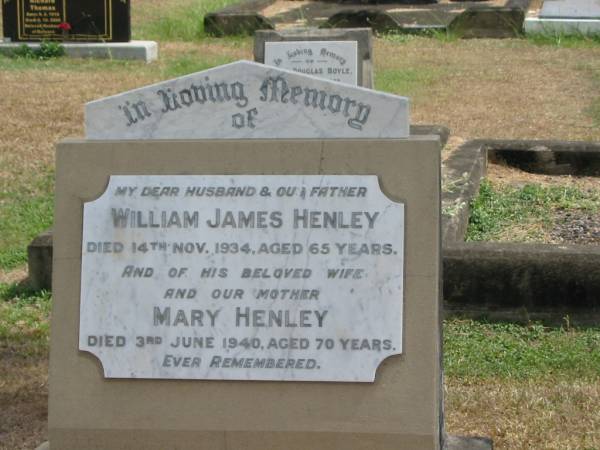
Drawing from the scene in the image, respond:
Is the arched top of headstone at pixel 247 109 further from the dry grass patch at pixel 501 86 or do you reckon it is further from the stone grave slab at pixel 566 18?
the stone grave slab at pixel 566 18

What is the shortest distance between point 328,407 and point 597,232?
396 cm

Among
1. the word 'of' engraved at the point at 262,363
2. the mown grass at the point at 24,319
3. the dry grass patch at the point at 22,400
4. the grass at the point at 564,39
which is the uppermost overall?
the word 'of' engraved at the point at 262,363

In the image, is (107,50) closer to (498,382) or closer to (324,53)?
(324,53)

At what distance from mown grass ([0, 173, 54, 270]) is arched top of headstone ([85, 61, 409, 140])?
351 cm

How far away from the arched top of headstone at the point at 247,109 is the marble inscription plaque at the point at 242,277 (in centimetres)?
15

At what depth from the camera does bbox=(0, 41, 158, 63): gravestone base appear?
1406 centimetres

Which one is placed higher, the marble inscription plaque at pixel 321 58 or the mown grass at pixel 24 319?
the marble inscription plaque at pixel 321 58

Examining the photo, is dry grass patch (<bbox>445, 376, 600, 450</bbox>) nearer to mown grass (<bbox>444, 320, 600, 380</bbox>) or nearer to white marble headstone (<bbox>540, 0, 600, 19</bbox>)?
mown grass (<bbox>444, 320, 600, 380</bbox>)

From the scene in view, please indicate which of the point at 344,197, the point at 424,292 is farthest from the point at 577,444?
the point at 344,197

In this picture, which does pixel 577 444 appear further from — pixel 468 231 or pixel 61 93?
pixel 61 93

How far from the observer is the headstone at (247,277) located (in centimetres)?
347

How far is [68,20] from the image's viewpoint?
14250 millimetres

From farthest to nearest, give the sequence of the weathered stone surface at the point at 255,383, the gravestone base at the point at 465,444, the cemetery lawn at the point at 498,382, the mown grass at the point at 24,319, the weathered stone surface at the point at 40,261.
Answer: the weathered stone surface at the point at 40,261, the mown grass at the point at 24,319, the cemetery lawn at the point at 498,382, the gravestone base at the point at 465,444, the weathered stone surface at the point at 255,383

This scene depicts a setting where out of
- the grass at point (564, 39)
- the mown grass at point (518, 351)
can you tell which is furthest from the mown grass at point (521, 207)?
the grass at point (564, 39)
